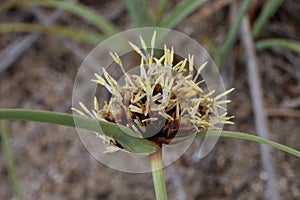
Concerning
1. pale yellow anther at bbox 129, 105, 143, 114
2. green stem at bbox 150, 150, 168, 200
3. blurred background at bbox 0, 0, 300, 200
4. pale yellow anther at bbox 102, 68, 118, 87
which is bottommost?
green stem at bbox 150, 150, 168, 200

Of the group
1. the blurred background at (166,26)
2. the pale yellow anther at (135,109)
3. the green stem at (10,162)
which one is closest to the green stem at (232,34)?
the blurred background at (166,26)

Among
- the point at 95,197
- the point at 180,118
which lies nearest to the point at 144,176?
the point at 95,197

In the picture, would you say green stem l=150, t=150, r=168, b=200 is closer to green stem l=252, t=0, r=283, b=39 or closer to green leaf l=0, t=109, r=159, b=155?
green leaf l=0, t=109, r=159, b=155

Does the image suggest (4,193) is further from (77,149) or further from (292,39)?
(292,39)

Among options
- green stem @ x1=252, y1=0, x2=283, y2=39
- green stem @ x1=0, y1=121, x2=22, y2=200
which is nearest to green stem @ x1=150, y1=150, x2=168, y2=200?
green stem @ x1=0, y1=121, x2=22, y2=200

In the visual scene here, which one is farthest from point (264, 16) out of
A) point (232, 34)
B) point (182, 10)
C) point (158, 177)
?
point (158, 177)

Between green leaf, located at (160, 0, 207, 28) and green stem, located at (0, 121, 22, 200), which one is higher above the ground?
green leaf, located at (160, 0, 207, 28)

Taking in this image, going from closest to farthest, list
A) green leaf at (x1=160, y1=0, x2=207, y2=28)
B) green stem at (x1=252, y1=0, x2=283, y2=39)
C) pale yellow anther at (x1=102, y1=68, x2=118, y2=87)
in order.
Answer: pale yellow anther at (x1=102, y1=68, x2=118, y2=87)
green leaf at (x1=160, y1=0, x2=207, y2=28)
green stem at (x1=252, y1=0, x2=283, y2=39)
